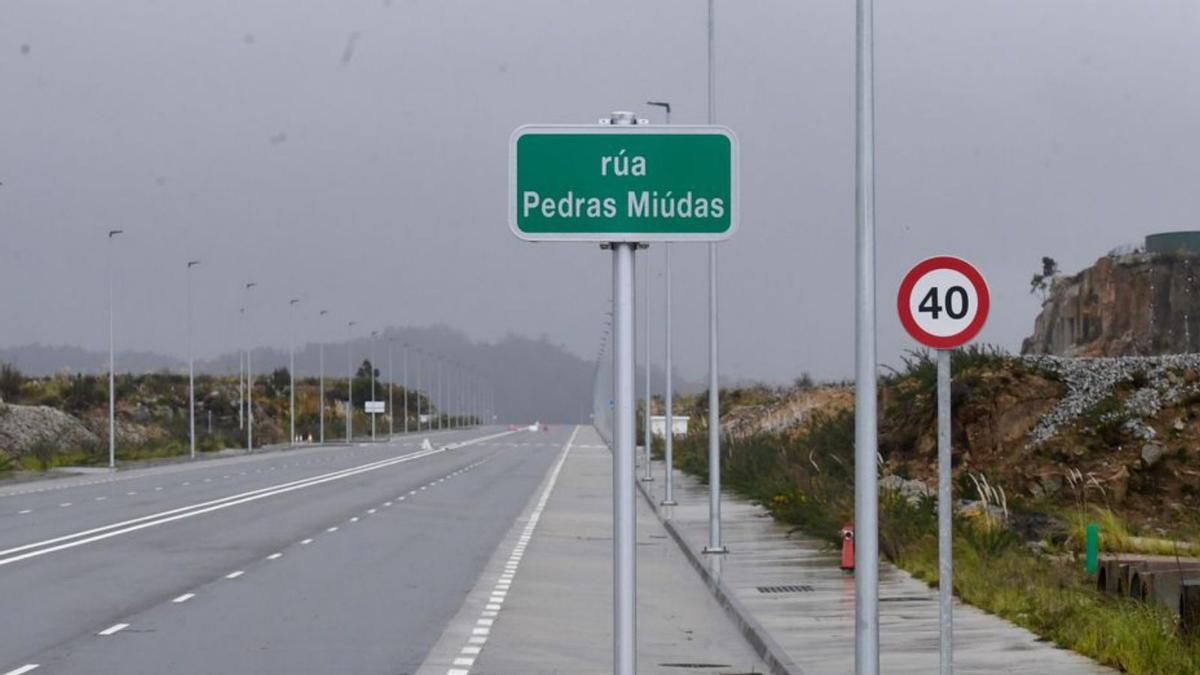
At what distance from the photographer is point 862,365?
13.6 m

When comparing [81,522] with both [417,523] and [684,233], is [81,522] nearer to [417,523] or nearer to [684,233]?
[417,523]

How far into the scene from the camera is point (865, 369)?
1357 centimetres

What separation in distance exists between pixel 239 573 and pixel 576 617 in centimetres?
698

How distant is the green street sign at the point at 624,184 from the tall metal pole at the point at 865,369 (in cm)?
409

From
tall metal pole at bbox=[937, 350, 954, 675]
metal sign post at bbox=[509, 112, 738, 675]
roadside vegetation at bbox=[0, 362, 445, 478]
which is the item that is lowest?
roadside vegetation at bbox=[0, 362, 445, 478]

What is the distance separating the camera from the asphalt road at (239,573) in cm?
1719

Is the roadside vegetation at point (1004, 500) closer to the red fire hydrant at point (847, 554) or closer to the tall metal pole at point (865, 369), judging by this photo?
the red fire hydrant at point (847, 554)

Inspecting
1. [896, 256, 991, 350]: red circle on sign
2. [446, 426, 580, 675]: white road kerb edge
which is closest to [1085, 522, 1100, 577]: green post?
[446, 426, 580, 675]: white road kerb edge

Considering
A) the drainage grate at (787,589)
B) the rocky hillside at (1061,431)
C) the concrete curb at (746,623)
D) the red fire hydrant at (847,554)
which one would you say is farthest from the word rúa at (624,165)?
the rocky hillside at (1061,431)

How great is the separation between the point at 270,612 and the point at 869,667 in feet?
30.6

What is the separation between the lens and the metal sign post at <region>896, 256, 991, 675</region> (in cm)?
1223

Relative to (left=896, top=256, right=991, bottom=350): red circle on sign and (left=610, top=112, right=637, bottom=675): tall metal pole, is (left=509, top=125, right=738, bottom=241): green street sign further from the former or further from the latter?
(left=896, top=256, right=991, bottom=350): red circle on sign

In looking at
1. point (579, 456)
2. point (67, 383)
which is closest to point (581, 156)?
point (579, 456)

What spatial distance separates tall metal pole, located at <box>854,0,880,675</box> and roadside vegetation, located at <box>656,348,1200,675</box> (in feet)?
7.63
